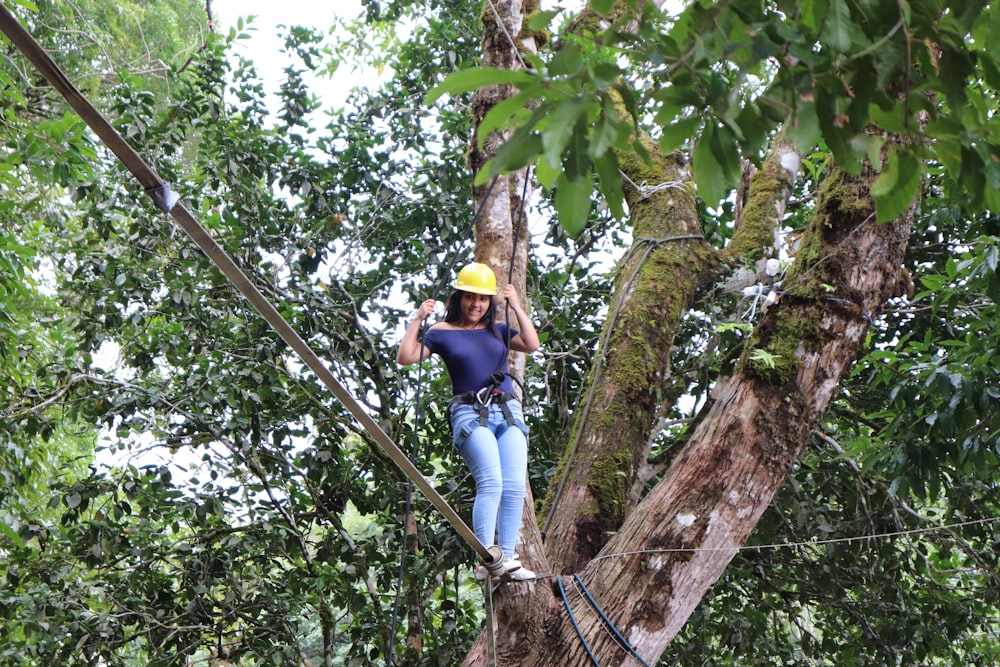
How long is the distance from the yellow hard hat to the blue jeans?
383 mm

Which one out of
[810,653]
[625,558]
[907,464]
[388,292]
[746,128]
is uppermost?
[388,292]

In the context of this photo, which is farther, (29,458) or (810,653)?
(29,458)

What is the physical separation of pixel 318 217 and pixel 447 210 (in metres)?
0.72

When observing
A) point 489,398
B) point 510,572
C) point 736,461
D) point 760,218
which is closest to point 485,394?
point 489,398

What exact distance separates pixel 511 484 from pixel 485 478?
102mm

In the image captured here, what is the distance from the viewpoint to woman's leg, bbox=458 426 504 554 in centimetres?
310

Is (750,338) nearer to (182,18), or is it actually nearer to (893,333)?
(893,333)

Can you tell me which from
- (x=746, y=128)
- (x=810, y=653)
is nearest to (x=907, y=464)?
(x=810, y=653)

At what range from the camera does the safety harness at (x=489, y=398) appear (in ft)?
10.7

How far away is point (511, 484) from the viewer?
3.21m

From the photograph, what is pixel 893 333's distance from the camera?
4820mm

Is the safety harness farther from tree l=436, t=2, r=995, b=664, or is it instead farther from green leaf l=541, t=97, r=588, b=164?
green leaf l=541, t=97, r=588, b=164

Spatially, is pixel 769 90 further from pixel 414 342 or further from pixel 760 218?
pixel 760 218

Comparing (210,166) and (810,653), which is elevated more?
(210,166)
